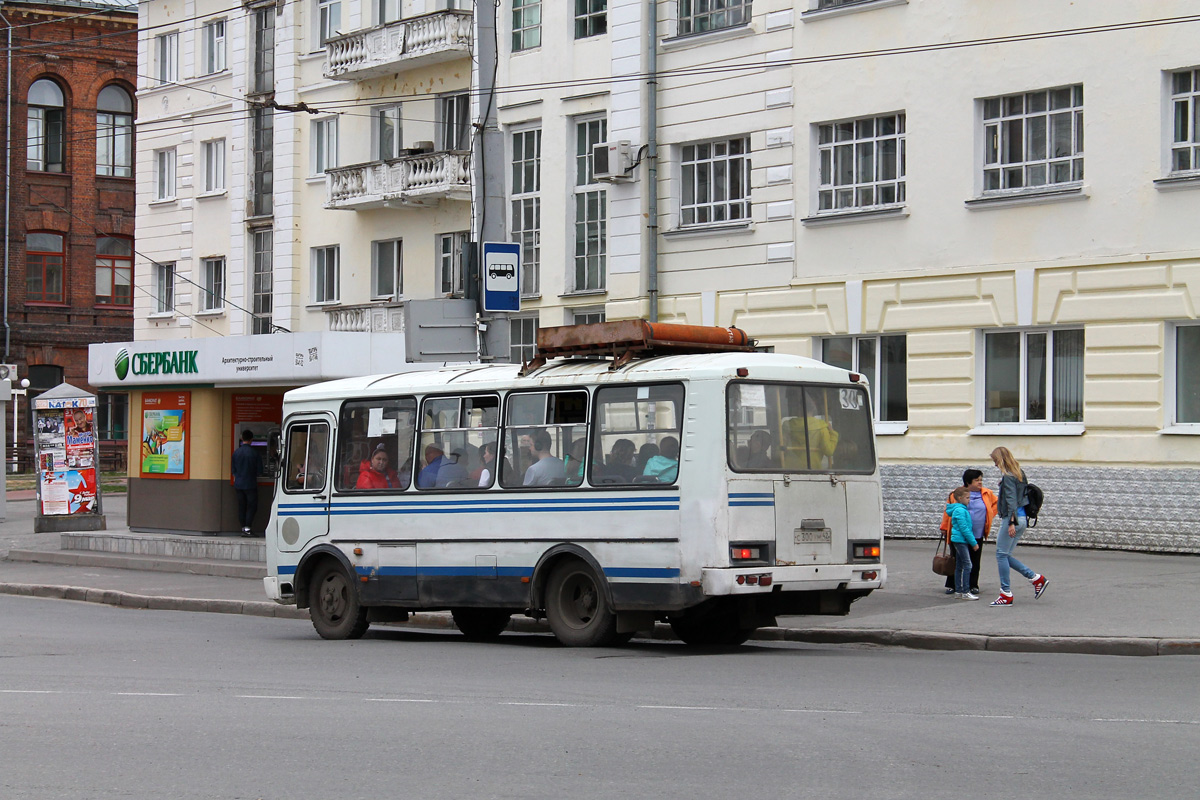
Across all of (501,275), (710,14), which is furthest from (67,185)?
(501,275)

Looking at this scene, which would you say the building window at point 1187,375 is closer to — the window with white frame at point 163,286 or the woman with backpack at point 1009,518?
the woman with backpack at point 1009,518

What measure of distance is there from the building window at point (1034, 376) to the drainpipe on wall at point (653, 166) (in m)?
6.67

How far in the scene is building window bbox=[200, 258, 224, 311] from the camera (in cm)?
4262

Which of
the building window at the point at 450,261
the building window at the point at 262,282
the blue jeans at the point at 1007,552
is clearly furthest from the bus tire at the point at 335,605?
the building window at the point at 262,282

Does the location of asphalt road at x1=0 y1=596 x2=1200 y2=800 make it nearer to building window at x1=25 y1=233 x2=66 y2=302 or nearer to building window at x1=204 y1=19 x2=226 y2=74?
building window at x1=204 y1=19 x2=226 y2=74

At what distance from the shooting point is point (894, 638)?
579 inches

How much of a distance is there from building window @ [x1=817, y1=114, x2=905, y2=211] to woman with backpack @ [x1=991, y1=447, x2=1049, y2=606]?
899cm

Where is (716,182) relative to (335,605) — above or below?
above

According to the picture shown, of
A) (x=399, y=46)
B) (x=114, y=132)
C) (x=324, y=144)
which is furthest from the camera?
(x=114, y=132)

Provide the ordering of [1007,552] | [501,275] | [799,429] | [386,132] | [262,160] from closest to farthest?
[799,429] → [1007,552] → [501,275] → [386,132] → [262,160]

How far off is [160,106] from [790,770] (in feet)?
130

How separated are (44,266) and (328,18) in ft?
84.7

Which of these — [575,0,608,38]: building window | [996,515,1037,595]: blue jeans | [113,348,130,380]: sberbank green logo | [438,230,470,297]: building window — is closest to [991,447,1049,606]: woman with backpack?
[996,515,1037,595]: blue jeans

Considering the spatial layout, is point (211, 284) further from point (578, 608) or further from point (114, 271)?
point (578, 608)
